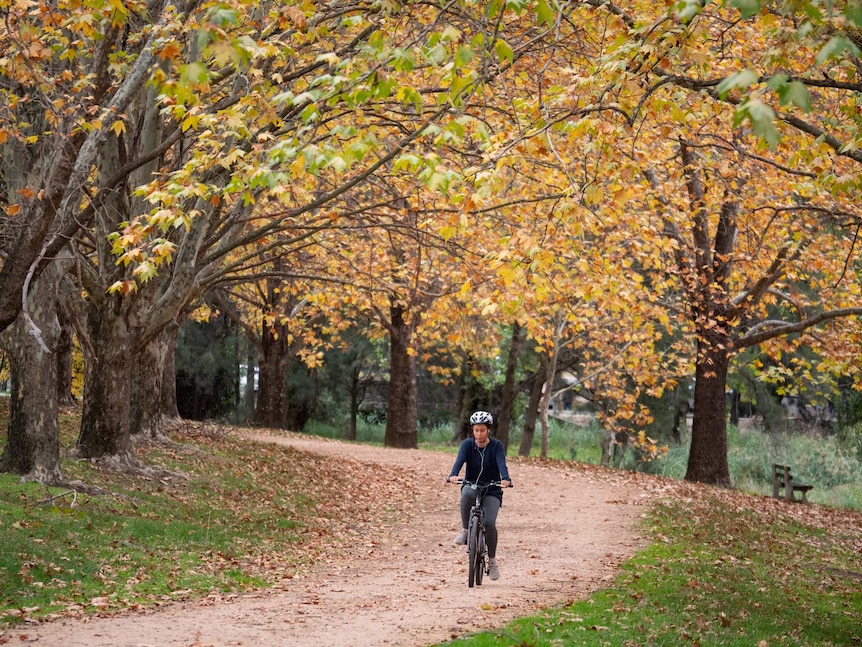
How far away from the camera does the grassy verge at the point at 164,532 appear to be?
991cm

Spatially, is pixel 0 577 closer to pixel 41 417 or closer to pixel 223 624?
pixel 223 624

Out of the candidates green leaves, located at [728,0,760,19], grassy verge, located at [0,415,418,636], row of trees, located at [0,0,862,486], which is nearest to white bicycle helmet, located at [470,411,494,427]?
row of trees, located at [0,0,862,486]

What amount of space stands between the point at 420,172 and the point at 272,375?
26828mm

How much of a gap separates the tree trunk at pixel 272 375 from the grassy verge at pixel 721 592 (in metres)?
18.5

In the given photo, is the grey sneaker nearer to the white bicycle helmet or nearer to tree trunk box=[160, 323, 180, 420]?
the white bicycle helmet

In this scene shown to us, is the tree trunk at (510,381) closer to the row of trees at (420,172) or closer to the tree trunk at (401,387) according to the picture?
the row of trees at (420,172)

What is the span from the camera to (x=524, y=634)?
27.1ft

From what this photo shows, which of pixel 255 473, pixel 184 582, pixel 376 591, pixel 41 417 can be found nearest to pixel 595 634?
pixel 376 591

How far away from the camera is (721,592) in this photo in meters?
11.3

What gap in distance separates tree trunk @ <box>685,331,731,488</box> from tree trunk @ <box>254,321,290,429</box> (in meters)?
15.6

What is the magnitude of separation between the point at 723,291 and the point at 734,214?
6.25 ft

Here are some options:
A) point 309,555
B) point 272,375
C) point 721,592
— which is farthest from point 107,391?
point 272,375

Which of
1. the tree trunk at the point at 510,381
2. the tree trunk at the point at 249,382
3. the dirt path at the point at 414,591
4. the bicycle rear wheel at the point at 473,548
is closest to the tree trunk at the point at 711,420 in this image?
the dirt path at the point at 414,591

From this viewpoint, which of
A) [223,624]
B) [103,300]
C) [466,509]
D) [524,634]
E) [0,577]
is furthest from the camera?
[103,300]
